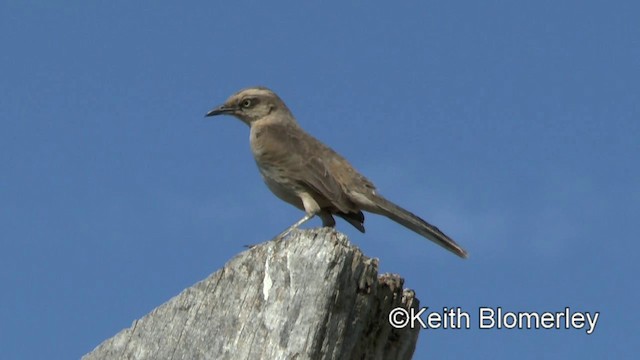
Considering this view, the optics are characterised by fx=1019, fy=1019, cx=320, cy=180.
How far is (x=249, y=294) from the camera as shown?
14.0ft

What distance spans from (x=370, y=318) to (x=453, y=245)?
3.33 metres

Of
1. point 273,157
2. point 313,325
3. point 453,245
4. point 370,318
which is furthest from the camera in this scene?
point 273,157

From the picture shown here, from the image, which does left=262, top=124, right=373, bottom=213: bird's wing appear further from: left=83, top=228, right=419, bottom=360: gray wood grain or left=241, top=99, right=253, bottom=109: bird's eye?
left=83, top=228, right=419, bottom=360: gray wood grain

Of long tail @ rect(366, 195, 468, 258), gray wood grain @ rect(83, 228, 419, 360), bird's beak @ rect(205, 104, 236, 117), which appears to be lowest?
gray wood grain @ rect(83, 228, 419, 360)

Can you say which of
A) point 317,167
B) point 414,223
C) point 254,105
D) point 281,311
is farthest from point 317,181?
point 281,311

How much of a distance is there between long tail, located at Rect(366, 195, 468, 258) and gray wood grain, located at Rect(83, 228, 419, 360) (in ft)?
10.4

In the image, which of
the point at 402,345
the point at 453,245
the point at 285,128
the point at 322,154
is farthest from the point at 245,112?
the point at 402,345

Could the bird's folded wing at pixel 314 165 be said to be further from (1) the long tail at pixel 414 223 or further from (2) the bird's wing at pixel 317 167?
(1) the long tail at pixel 414 223

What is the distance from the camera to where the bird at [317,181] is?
331 inches

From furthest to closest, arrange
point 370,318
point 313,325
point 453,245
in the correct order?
point 453,245
point 370,318
point 313,325

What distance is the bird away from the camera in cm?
840

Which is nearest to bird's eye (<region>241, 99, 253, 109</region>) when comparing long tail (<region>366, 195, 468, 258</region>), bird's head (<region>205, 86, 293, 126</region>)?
bird's head (<region>205, 86, 293, 126</region>)

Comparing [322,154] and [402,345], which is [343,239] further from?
[322,154]

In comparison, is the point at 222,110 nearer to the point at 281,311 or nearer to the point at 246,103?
the point at 246,103
